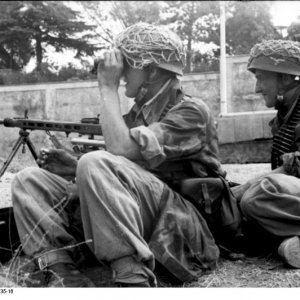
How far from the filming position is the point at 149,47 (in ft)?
8.86

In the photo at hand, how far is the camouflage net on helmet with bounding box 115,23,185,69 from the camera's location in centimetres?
268

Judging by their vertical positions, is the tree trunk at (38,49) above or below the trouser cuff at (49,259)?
above

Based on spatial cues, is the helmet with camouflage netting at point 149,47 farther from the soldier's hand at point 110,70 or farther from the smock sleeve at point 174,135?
the smock sleeve at point 174,135

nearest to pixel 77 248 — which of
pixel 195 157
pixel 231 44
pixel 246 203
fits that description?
pixel 195 157

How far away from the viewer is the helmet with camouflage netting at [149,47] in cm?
268

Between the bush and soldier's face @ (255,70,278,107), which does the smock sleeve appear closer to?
soldier's face @ (255,70,278,107)

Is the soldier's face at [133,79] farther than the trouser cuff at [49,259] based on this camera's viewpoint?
Yes

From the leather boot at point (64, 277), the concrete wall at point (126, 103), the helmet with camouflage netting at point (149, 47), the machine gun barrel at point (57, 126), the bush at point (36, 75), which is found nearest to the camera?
the leather boot at point (64, 277)

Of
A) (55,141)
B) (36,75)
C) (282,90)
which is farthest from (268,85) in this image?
(36,75)

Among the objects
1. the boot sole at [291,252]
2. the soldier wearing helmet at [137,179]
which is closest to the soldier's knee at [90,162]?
the soldier wearing helmet at [137,179]

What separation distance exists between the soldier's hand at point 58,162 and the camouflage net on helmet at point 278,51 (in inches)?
53.7

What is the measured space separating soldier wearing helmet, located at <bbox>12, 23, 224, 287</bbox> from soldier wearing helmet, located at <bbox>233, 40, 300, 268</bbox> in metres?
0.34

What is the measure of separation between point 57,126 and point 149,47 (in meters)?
2.13
